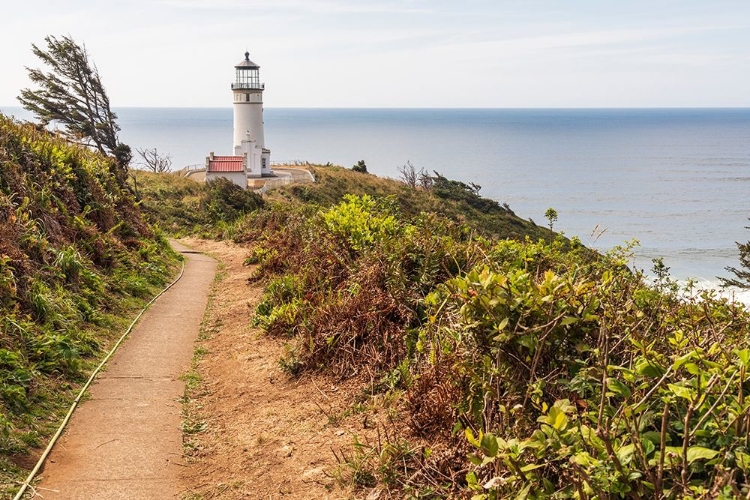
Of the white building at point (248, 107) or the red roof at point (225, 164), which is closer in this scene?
the red roof at point (225, 164)

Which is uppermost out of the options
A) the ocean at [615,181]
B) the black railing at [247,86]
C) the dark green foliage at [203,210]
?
the black railing at [247,86]

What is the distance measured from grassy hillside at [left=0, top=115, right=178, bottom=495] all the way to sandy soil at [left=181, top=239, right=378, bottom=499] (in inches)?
54.0

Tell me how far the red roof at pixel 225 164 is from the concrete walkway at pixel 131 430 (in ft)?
129

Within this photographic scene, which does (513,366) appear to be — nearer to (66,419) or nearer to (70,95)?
(66,419)

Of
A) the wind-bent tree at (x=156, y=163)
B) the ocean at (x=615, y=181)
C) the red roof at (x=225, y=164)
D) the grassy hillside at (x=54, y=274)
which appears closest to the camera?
the grassy hillside at (x=54, y=274)

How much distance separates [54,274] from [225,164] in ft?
132

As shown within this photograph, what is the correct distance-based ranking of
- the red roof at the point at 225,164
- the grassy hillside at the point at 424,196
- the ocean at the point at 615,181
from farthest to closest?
the ocean at the point at 615,181, the grassy hillside at the point at 424,196, the red roof at the point at 225,164

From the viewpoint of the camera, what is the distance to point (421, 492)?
4738 millimetres

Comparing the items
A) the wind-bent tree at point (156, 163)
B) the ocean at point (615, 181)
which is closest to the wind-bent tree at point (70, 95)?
the wind-bent tree at point (156, 163)

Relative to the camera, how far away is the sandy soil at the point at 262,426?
212 inches

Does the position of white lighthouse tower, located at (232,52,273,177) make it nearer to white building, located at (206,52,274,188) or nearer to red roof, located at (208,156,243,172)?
white building, located at (206,52,274,188)

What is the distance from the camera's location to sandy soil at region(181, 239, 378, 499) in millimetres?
5391

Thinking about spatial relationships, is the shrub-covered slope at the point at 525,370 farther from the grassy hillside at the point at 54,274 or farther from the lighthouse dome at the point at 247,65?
the lighthouse dome at the point at 247,65

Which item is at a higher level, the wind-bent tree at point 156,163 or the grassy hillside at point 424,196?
the wind-bent tree at point 156,163
